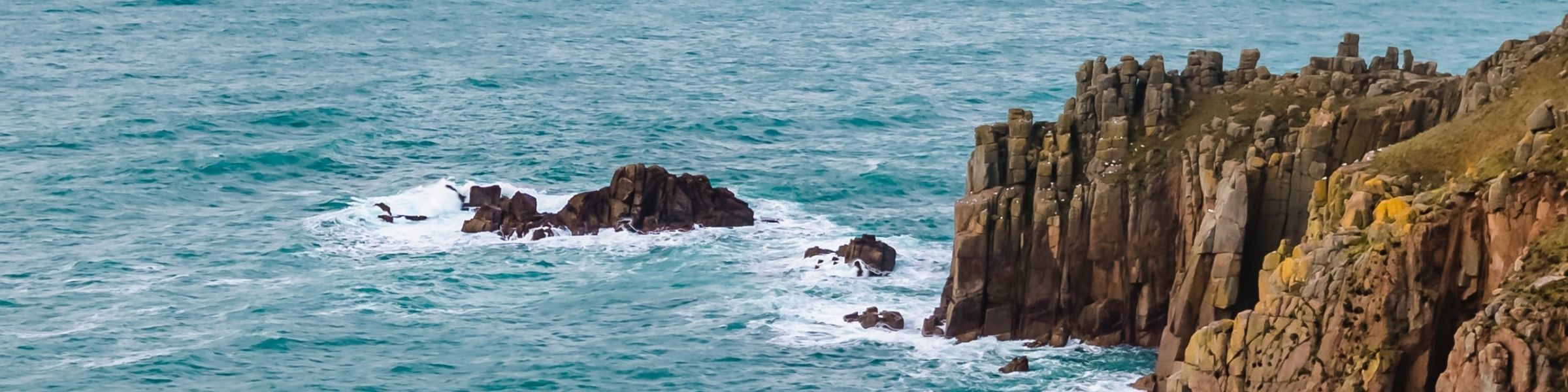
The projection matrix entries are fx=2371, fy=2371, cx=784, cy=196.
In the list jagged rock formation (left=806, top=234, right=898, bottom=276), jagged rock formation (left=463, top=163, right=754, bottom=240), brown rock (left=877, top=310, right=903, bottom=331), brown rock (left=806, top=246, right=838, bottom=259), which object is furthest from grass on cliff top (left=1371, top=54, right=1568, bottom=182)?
jagged rock formation (left=463, top=163, right=754, bottom=240)

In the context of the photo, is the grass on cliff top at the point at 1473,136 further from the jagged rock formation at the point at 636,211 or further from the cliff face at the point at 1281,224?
the jagged rock formation at the point at 636,211

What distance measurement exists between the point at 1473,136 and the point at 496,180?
202ft

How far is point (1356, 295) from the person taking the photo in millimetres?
70500

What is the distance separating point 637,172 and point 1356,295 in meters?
50.3

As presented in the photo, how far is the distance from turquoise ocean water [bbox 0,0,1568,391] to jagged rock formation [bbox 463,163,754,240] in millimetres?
1261

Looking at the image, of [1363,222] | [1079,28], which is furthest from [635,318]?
[1079,28]

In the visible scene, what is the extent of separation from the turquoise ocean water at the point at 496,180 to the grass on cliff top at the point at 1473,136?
14.2 meters

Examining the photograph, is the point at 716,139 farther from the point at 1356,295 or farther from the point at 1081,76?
the point at 1356,295

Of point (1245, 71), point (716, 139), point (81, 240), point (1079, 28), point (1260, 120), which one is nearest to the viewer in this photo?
point (1260, 120)

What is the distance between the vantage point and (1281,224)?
87875mm

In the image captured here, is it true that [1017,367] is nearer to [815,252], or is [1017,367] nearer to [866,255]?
[866,255]

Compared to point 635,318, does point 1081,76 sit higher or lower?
higher

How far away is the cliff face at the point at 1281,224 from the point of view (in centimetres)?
7019

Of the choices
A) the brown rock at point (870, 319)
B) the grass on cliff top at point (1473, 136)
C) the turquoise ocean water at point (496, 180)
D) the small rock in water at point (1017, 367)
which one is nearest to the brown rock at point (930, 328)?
the turquoise ocean water at point (496, 180)
